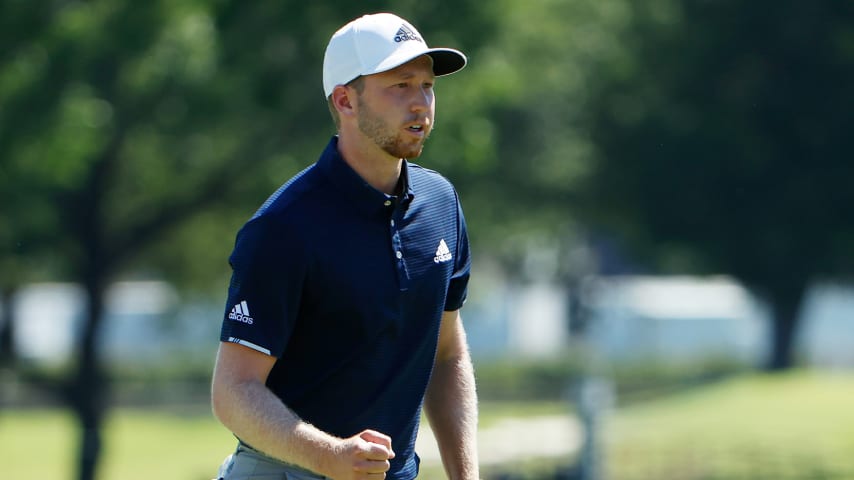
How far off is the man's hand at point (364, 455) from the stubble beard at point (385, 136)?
0.76 metres

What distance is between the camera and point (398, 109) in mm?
3756

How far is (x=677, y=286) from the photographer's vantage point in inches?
2219

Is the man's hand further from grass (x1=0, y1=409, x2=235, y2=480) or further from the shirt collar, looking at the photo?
grass (x1=0, y1=409, x2=235, y2=480)

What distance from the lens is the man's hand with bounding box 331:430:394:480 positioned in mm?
3385

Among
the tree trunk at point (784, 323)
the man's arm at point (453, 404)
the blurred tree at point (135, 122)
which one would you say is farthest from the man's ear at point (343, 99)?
the tree trunk at point (784, 323)

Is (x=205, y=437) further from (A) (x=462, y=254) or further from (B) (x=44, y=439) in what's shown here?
(A) (x=462, y=254)

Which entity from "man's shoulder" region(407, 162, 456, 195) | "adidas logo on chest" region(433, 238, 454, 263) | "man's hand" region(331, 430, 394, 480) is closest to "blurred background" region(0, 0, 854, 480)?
"man's shoulder" region(407, 162, 456, 195)

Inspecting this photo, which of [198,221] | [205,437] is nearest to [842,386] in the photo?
[198,221]

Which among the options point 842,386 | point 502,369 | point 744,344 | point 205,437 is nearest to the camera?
point 842,386

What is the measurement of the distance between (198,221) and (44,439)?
10.1 m

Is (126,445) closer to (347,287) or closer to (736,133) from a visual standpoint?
(736,133)

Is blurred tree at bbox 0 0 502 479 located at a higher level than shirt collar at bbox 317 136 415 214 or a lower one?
higher

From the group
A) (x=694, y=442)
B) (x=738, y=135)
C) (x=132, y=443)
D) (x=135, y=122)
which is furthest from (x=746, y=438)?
(x=132, y=443)

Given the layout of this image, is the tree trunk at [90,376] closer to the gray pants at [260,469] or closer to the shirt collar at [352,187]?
the gray pants at [260,469]
